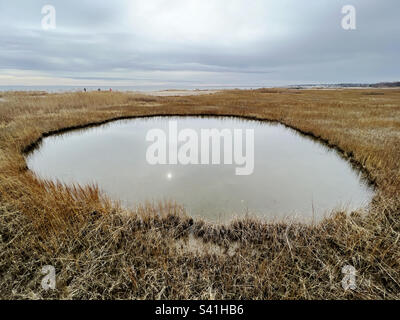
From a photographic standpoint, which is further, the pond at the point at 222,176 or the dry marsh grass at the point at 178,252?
the pond at the point at 222,176

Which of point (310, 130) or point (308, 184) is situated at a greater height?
point (310, 130)

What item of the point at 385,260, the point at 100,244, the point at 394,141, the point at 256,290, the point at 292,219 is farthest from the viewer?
the point at 394,141

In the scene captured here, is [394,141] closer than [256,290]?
No

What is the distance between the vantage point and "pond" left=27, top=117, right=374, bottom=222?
4782 millimetres

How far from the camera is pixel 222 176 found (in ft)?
20.8

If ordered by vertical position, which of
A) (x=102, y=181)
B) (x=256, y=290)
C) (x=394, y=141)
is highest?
(x=394, y=141)

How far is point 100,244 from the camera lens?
3.13 m

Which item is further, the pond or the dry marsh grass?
the pond

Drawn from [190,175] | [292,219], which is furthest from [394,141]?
[190,175]

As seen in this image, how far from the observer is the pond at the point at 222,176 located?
15.7ft

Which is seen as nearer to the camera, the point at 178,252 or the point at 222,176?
the point at 178,252

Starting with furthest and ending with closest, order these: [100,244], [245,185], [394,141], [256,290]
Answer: [394,141]
[245,185]
[100,244]
[256,290]
